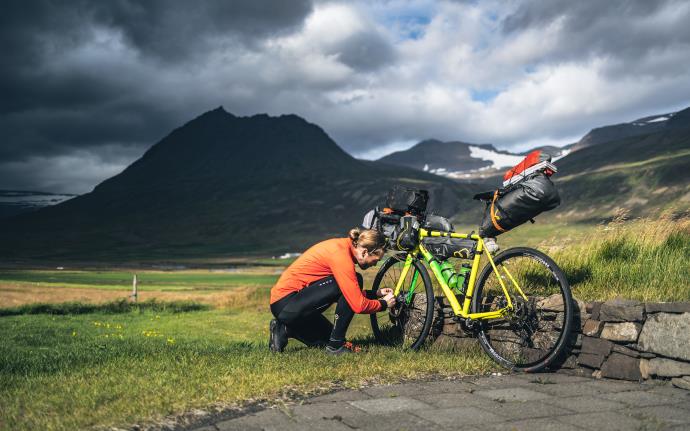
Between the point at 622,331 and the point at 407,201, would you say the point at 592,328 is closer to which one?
the point at 622,331

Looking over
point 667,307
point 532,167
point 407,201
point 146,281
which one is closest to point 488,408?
point 667,307

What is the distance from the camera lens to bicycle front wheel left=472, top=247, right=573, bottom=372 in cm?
615

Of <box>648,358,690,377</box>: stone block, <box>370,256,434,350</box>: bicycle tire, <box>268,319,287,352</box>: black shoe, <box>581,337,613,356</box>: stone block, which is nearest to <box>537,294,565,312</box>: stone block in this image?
<box>581,337,613,356</box>: stone block

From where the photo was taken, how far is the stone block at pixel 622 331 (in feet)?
19.3

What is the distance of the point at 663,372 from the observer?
5.66m

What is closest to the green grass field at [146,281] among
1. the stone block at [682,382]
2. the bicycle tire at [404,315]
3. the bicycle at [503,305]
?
the bicycle tire at [404,315]

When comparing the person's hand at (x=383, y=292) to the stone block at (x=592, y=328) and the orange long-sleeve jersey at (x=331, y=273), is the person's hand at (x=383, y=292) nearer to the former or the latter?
the orange long-sleeve jersey at (x=331, y=273)

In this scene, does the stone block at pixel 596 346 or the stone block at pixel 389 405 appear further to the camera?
the stone block at pixel 596 346

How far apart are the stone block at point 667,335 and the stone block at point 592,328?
1.39 ft

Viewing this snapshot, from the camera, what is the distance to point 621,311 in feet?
19.7

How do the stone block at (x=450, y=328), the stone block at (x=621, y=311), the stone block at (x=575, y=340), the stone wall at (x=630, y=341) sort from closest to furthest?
the stone wall at (x=630, y=341)
the stone block at (x=621, y=311)
the stone block at (x=575, y=340)
the stone block at (x=450, y=328)

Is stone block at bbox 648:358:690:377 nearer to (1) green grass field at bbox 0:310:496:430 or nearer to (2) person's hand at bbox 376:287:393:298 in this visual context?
(1) green grass field at bbox 0:310:496:430

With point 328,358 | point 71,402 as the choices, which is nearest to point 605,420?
point 328,358

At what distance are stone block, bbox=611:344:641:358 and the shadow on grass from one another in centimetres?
3757
